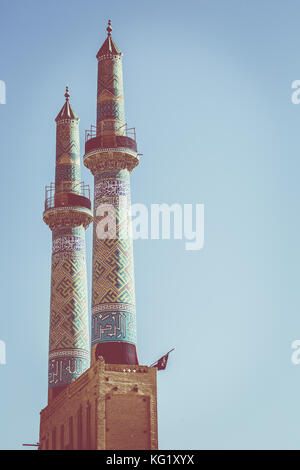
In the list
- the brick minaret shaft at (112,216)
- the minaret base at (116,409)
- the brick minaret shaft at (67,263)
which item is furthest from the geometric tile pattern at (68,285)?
the minaret base at (116,409)

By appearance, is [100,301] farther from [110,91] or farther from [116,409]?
[110,91]

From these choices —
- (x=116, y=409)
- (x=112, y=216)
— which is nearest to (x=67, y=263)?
(x=112, y=216)

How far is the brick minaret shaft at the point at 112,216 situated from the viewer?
2820 centimetres

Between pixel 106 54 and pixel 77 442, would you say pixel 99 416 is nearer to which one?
pixel 77 442

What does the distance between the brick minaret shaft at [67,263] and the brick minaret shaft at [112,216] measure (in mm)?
3971

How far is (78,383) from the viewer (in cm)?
2786

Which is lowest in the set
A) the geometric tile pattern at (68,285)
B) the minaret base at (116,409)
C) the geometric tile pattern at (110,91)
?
the minaret base at (116,409)

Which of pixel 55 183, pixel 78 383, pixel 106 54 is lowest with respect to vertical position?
pixel 78 383

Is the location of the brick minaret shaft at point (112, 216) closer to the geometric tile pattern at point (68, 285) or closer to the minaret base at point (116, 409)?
the minaret base at point (116, 409)

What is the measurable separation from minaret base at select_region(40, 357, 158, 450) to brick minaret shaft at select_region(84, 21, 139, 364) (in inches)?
47.4
